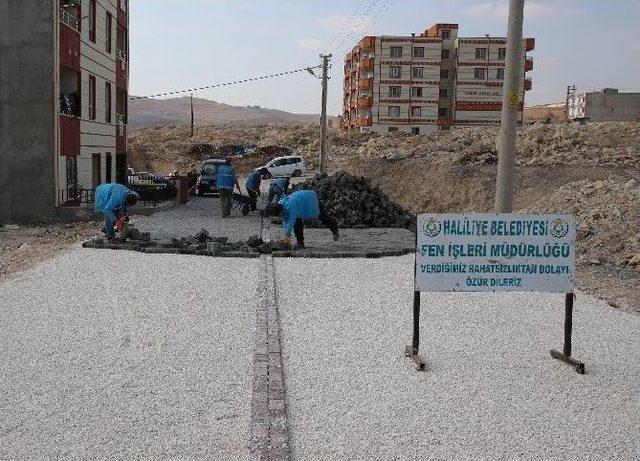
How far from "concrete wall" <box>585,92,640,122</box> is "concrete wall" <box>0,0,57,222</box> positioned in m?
73.8

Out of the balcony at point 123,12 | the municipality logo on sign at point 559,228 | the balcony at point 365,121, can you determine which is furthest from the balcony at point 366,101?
the municipality logo on sign at point 559,228

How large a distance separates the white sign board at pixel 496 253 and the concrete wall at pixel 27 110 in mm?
16145

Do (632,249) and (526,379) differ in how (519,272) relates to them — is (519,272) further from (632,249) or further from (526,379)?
(632,249)

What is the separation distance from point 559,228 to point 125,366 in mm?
4673

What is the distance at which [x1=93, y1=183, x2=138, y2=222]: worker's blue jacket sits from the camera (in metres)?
14.0

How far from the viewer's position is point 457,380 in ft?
19.1

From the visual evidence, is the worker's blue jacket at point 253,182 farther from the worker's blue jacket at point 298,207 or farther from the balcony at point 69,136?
the worker's blue jacket at point 298,207

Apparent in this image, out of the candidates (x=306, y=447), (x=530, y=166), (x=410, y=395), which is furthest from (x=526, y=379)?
(x=530, y=166)

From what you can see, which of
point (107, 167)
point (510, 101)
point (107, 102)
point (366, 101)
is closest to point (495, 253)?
point (510, 101)

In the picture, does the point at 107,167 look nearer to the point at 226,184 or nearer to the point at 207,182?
the point at 207,182

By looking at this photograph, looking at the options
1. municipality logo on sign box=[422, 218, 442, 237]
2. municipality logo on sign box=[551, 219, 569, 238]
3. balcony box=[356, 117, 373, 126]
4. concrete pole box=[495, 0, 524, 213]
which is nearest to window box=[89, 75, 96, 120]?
concrete pole box=[495, 0, 524, 213]

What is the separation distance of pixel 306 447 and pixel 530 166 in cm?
3298

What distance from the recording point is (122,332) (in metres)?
7.15

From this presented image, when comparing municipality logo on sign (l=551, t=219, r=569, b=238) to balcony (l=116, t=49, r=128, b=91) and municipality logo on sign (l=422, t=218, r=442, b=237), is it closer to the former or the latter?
municipality logo on sign (l=422, t=218, r=442, b=237)
